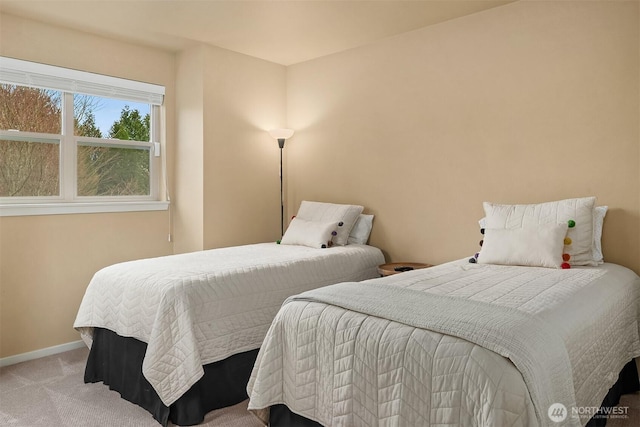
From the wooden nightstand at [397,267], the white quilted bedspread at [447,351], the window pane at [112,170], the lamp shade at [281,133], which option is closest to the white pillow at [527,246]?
the white quilted bedspread at [447,351]

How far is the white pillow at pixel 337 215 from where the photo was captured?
3906mm

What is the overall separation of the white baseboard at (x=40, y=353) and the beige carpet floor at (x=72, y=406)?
0.57 ft

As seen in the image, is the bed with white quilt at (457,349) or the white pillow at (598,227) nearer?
the bed with white quilt at (457,349)

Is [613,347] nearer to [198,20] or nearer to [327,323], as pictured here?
[327,323]

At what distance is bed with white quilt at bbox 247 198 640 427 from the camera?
4.95ft

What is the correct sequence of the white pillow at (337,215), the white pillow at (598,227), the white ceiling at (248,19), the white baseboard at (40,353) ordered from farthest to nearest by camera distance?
the white pillow at (337,215), the white baseboard at (40,353), the white ceiling at (248,19), the white pillow at (598,227)

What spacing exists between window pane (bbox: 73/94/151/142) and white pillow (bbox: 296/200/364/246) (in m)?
1.61

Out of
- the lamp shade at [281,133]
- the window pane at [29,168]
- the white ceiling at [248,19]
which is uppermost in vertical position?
the white ceiling at [248,19]

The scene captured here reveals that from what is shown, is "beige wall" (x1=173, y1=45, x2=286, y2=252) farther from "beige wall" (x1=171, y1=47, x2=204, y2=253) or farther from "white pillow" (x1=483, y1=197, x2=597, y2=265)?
"white pillow" (x1=483, y1=197, x2=597, y2=265)

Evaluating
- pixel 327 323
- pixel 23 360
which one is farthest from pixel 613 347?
pixel 23 360

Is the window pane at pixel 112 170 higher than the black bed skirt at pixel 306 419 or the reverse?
higher

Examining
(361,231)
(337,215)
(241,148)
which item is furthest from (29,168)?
(361,231)

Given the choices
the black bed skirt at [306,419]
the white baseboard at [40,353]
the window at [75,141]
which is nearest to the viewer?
the black bed skirt at [306,419]

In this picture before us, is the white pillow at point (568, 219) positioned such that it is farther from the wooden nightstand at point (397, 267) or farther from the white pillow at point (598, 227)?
the wooden nightstand at point (397, 267)
